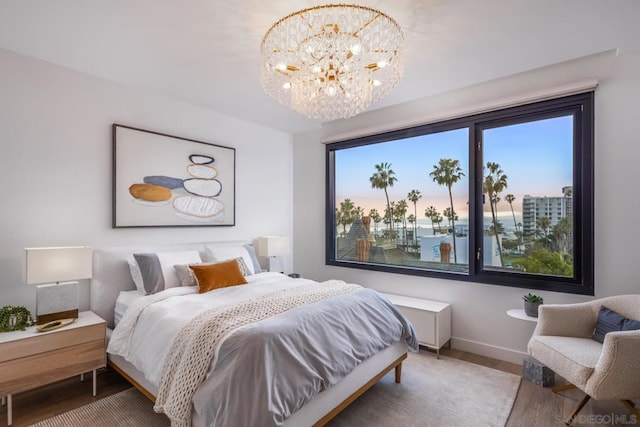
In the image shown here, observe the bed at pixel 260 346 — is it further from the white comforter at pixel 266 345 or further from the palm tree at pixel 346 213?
the palm tree at pixel 346 213

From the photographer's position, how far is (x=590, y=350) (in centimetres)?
215

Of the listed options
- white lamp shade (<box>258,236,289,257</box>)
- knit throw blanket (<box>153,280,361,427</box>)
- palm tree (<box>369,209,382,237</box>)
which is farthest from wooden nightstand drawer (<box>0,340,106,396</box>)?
palm tree (<box>369,209,382,237</box>)

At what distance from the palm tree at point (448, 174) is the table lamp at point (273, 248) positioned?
2.01 m

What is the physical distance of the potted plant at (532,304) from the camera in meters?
2.73

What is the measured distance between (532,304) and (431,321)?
2.84 ft

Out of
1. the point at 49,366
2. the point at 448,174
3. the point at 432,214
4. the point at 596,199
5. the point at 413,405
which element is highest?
the point at 448,174

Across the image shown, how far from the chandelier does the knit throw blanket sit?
1528 mm

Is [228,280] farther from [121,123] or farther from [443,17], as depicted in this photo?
[443,17]

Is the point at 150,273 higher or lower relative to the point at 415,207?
lower

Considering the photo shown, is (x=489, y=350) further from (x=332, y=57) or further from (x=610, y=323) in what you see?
(x=332, y=57)

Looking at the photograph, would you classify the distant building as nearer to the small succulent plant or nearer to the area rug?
the small succulent plant

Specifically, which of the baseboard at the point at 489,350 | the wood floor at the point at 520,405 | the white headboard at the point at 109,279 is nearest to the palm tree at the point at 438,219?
the baseboard at the point at 489,350

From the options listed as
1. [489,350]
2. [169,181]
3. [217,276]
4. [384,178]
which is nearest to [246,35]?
[169,181]

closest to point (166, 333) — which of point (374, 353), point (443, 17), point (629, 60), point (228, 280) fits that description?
point (228, 280)
